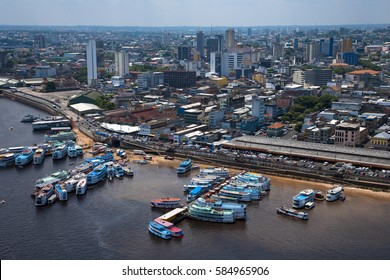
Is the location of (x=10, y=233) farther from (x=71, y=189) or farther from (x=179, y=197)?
(x=179, y=197)

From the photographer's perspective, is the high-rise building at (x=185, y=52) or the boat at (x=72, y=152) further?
the high-rise building at (x=185, y=52)

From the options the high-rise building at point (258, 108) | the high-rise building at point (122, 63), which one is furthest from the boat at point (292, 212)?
the high-rise building at point (122, 63)

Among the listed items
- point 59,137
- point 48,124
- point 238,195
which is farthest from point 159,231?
point 48,124

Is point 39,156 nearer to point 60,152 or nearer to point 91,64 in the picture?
point 60,152

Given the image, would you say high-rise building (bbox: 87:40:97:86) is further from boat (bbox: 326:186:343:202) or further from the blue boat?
boat (bbox: 326:186:343:202)

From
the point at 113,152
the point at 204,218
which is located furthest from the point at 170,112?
the point at 204,218

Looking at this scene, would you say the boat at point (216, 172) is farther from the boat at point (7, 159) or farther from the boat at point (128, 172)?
the boat at point (7, 159)

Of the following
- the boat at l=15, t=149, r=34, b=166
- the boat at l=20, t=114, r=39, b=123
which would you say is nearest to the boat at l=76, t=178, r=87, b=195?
the boat at l=15, t=149, r=34, b=166
